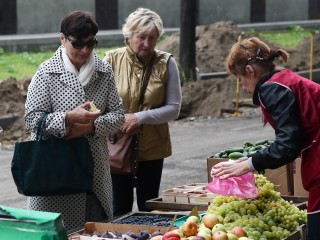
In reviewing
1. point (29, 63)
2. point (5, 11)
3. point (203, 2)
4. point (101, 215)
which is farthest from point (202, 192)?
point (203, 2)

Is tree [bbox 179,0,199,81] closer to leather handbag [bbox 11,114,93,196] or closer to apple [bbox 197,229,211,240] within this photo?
leather handbag [bbox 11,114,93,196]

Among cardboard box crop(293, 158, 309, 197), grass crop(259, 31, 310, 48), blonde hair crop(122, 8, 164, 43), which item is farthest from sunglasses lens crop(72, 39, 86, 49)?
grass crop(259, 31, 310, 48)

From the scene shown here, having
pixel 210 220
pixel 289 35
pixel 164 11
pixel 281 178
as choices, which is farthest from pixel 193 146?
pixel 164 11

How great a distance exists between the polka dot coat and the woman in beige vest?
1.93 feet

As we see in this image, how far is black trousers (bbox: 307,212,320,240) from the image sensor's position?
17.8ft

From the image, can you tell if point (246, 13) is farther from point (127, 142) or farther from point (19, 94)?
point (127, 142)

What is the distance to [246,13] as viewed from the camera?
35219 mm

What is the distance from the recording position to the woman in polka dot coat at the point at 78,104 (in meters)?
5.98

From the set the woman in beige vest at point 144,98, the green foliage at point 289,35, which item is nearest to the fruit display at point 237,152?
the woman in beige vest at point 144,98

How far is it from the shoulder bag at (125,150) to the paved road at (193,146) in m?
3.75

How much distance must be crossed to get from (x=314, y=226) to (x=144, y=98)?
199 cm

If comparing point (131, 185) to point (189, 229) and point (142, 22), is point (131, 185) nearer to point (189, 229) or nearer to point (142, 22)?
point (142, 22)

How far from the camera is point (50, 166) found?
5906mm

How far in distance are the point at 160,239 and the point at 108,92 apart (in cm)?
126
